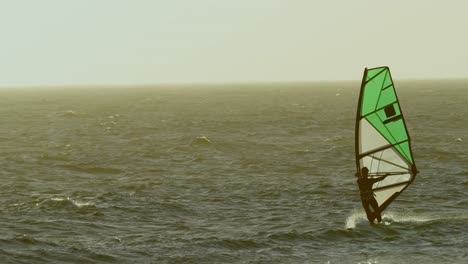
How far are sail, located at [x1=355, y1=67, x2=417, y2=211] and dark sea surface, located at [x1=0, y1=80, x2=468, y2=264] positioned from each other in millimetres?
2862

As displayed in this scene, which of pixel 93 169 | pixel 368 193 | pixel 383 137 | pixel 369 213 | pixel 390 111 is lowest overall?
pixel 93 169

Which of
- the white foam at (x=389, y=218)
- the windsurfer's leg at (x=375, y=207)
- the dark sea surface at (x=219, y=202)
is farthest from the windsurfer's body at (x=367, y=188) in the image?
the white foam at (x=389, y=218)

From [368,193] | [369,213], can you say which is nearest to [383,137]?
[368,193]

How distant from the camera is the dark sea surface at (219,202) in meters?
32.7

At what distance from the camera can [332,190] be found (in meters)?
48.2

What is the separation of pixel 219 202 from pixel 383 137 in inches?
589

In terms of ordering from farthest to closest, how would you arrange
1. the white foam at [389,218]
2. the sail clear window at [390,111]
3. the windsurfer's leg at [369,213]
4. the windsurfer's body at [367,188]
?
the white foam at [389,218]
the windsurfer's leg at [369,213]
the windsurfer's body at [367,188]
the sail clear window at [390,111]

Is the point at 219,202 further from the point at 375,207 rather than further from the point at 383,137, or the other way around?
the point at 383,137

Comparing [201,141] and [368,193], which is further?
[201,141]

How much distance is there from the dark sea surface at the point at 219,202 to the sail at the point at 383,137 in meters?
2.86

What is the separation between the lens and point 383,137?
3197 cm

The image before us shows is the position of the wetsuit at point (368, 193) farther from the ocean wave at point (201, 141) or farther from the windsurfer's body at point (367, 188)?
the ocean wave at point (201, 141)

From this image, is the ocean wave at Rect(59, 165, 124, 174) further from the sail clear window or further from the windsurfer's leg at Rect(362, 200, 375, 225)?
the sail clear window

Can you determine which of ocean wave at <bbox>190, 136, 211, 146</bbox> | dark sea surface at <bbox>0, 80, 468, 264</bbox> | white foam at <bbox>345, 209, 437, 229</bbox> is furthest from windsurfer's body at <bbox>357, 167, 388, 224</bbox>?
ocean wave at <bbox>190, 136, 211, 146</bbox>
